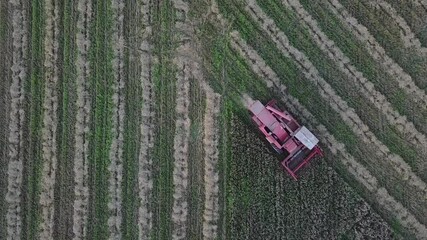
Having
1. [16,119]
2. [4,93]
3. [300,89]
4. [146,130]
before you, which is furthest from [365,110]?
[4,93]

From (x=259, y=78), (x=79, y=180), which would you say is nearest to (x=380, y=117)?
(x=259, y=78)

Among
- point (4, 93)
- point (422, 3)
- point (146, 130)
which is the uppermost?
point (4, 93)

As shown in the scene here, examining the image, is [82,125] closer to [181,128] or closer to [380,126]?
[181,128]

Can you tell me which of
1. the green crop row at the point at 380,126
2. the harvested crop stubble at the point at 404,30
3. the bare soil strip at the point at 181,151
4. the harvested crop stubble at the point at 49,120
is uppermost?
the harvested crop stubble at the point at 49,120

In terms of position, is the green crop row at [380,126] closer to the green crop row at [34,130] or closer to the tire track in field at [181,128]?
the tire track in field at [181,128]

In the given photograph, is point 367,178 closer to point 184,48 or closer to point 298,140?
point 298,140

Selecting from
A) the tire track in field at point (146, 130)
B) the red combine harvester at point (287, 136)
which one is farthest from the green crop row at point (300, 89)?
the tire track in field at point (146, 130)
